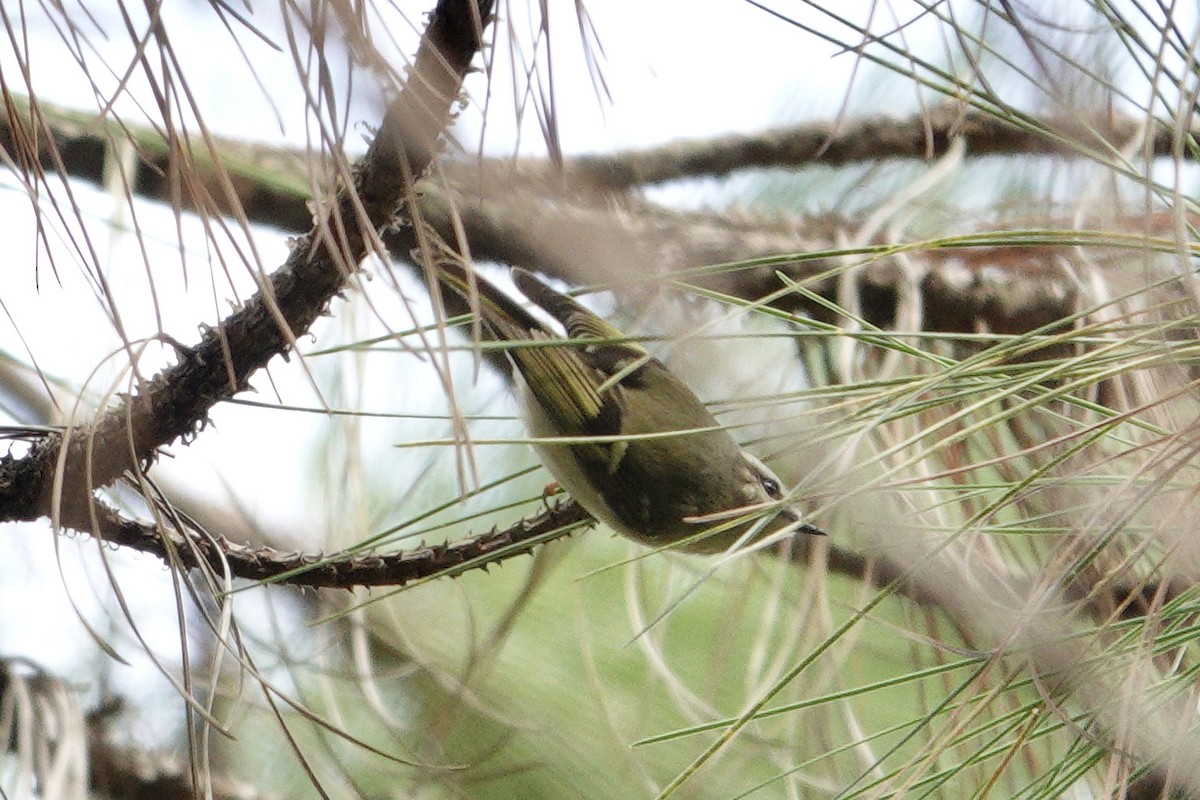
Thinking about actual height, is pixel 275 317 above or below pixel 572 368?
below

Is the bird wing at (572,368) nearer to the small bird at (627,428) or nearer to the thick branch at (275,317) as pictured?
the small bird at (627,428)

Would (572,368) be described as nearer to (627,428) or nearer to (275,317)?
(627,428)

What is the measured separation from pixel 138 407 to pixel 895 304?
1.03 metres

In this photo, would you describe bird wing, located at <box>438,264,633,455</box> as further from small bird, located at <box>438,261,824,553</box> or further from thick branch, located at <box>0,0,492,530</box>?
thick branch, located at <box>0,0,492,530</box>

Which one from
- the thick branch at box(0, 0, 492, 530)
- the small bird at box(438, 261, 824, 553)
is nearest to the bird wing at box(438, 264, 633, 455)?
the small bird at box(438, 261, 824, 553)

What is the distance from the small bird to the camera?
1553mm

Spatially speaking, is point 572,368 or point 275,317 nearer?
point 275,317

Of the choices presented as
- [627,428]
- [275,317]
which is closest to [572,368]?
[627,428]

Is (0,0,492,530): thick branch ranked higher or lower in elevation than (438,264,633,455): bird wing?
lower

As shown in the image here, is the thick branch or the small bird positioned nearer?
the thick branch

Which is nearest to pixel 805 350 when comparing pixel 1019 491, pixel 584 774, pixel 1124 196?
pixel 1124 196

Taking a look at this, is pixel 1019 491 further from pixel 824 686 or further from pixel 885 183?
pixel 885 183

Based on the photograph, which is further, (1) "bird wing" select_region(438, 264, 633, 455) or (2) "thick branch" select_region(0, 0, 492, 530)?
(1) "bird wing" select_region(438, 264, 633, 455)

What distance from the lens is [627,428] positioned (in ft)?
5.61
